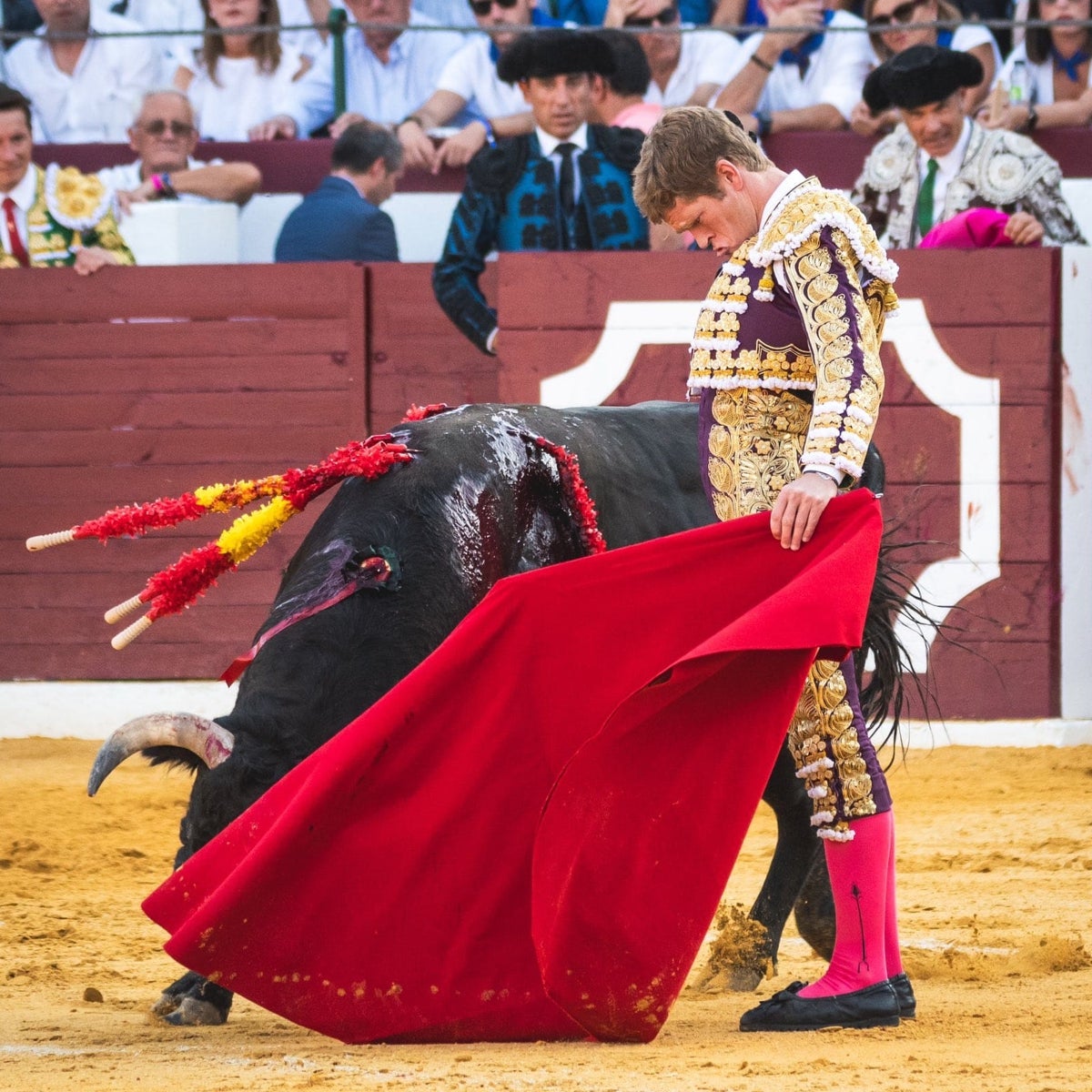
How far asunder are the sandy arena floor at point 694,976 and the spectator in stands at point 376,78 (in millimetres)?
2899

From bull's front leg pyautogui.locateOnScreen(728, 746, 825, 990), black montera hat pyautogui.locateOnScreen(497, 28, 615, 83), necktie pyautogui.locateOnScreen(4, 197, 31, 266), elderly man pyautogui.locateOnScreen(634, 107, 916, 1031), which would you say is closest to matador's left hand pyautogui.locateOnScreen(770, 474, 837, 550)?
elderly man pyautogui.locateOnScreen(634, 107, 916, 1031)

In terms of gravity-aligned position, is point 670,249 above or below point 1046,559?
above

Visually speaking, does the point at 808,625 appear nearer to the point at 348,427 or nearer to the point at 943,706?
the point at 943,706

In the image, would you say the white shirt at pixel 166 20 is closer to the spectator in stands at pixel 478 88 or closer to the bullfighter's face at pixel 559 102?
the spectator in stands at pixel 478 88

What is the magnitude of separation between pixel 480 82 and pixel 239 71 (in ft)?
3.34

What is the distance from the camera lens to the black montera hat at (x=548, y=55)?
5977mm

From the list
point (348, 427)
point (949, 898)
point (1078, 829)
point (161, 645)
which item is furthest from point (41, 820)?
point (1078, 829)

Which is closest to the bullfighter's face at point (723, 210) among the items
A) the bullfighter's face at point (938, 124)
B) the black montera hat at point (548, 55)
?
the bullfighter's face at point (938, 124)

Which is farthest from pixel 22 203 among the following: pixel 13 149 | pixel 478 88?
pixel 478 88

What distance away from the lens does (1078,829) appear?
4.63 meters

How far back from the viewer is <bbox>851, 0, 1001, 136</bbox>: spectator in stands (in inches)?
257

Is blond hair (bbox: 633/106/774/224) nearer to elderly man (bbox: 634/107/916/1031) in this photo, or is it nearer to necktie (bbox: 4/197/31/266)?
elderly man (bbox: 634/107/916/1031)

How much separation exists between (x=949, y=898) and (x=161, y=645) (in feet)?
10.8

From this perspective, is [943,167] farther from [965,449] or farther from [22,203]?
[22,203]
